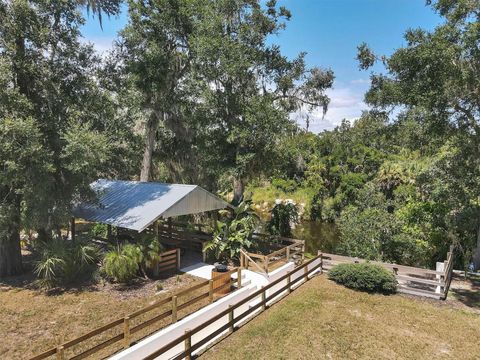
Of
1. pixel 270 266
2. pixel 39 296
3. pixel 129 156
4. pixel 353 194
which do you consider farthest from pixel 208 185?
pixel 353 194

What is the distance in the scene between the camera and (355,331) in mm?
8875

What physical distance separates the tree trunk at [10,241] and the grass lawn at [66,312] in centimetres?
79

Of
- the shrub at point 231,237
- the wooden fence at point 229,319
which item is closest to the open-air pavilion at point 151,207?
the shrub at point 231,237

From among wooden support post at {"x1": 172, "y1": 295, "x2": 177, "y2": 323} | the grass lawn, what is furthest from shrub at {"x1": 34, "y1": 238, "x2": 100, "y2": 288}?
wooden support post at {"x1": 172, "y1": 295, "x2": 177, "y2": 323}

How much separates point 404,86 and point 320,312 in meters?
9.32

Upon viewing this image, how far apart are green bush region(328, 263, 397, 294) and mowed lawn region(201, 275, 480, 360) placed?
13.7 inches

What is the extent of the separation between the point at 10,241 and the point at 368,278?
515 inches

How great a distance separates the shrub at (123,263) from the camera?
11.7 meters

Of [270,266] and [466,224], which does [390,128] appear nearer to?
[466,224]

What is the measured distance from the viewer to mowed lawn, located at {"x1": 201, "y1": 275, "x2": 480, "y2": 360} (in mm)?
7906

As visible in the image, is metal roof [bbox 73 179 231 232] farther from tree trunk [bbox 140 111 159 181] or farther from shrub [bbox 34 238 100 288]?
tree trunk [bbox 140 111 159 181]

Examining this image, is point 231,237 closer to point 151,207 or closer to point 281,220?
point 151,207

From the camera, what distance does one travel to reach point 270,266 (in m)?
14.1

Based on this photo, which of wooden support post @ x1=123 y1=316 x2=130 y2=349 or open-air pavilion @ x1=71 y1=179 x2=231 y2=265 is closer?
wooden support post @ x1=123 y1=316 x2=130 y2=349
